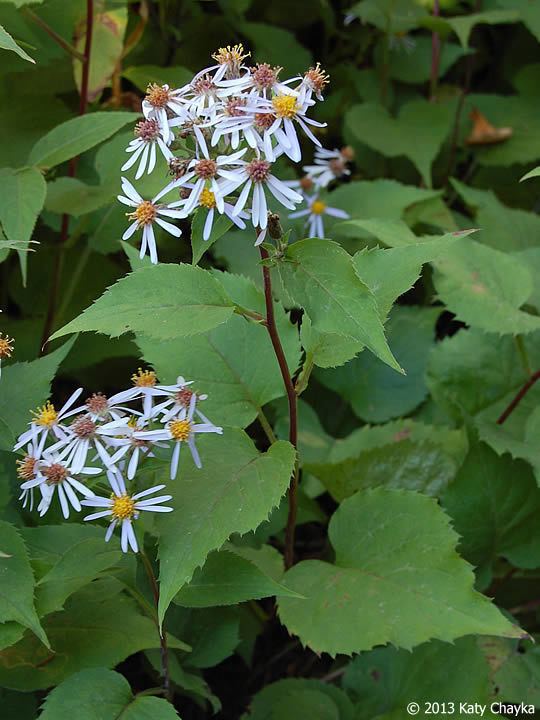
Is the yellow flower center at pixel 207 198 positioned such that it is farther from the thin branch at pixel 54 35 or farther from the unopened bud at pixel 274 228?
the thin branch at pixel 54 35

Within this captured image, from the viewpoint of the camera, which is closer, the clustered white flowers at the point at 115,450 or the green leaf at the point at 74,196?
the clustered white flowers at the point at 115,450

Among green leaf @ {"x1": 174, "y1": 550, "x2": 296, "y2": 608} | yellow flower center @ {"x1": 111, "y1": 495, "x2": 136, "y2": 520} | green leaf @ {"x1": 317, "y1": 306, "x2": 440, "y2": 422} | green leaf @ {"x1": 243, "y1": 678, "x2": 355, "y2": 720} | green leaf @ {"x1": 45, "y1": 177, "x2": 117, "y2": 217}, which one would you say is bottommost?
green leaf @ {"x1": 243, "y1": 678, "x2": 355, "y2": 720}

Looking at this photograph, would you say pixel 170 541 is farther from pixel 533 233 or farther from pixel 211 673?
pixel 533 233

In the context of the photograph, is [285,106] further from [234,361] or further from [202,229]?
[234,361]

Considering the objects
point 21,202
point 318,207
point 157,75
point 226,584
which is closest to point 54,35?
point 157,75

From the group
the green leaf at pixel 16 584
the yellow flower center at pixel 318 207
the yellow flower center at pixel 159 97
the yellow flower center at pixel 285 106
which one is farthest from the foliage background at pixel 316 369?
the yellow flower center at pixel 285 106

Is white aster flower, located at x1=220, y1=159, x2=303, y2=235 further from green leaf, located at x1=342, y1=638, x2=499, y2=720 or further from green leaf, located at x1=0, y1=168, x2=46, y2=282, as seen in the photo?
green leaf, located at x1=342, y1=638, x2=499, y2=720

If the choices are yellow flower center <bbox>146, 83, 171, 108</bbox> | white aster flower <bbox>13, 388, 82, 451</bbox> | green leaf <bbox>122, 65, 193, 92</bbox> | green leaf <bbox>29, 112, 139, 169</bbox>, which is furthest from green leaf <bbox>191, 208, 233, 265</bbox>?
green leaf <bbox>122, 65, 193, 92</bbox>
